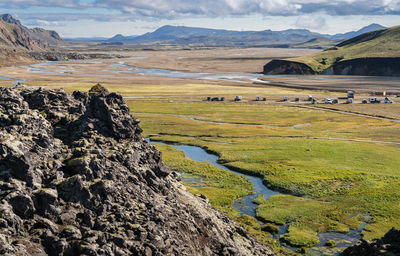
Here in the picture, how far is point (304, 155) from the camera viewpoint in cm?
9288

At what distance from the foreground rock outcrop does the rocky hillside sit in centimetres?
998

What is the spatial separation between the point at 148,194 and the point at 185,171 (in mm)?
43937

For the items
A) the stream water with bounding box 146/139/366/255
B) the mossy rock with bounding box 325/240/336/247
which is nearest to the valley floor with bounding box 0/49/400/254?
the stream water with bounding box 146/139/366/255

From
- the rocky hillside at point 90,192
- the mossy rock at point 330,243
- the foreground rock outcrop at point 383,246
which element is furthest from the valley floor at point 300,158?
the rocky hillside at point 90,192

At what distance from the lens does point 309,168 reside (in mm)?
82500

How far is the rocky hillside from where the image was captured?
27000mm

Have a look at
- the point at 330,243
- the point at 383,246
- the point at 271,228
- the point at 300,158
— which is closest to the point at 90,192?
the point at 383,246

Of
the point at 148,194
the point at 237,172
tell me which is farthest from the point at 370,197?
the point at 148,194

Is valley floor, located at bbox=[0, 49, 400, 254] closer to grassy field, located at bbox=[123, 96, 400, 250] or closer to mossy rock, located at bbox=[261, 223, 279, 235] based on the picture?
grassy field, located at bbox=[123, 96, 400, 250]

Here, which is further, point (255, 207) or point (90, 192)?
point (255, 207)

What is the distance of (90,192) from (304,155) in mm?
70400

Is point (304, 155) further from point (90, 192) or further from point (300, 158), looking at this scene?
point (90, 192)

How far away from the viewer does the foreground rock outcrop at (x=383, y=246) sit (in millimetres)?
37309

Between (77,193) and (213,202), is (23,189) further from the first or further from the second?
(213,202)
